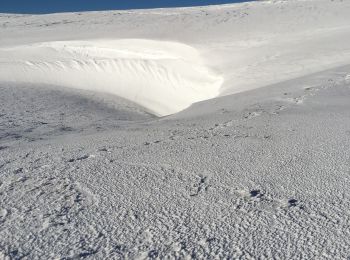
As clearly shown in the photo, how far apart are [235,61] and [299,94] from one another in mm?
5553

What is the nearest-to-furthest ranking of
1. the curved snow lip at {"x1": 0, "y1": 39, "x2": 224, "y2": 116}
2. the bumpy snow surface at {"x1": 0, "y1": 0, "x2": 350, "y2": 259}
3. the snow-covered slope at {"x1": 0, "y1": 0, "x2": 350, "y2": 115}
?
the bumpy snow surface at {"x1": 0, "y1": 0, "x2": 350, "y2": 259} < the curved snow lip at {"x1": 0, "y1": 39, "x2": 224, "y2": 116} < the snow-covered slope at {"x1": 0, "y1": 0, "x2": 350, "y2": 115}

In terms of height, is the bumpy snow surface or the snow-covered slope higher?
the bumpy snow surface

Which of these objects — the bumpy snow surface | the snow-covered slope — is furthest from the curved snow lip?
the bumpy snow surface

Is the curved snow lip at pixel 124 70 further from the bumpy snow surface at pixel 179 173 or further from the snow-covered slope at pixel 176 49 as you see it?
the bumpy snow surface at pixel 179 173

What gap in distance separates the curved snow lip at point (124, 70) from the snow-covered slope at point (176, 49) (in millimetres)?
22

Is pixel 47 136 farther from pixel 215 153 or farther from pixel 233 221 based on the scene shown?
pixel 233 221

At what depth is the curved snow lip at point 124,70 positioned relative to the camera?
868cm

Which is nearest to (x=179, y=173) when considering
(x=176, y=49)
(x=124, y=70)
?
(x=124, y=70)

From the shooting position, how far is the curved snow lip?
28.5 feet

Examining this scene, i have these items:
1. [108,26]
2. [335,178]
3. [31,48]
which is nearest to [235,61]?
[31,48]

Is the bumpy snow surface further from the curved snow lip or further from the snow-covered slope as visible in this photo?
the snow-covered slope

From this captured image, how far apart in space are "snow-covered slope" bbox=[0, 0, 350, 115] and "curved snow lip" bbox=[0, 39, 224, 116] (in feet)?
0.07

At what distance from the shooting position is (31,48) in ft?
38.1

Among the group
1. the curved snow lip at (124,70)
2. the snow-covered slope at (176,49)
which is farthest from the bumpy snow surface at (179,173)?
the snow-covered slope at (176,49)
